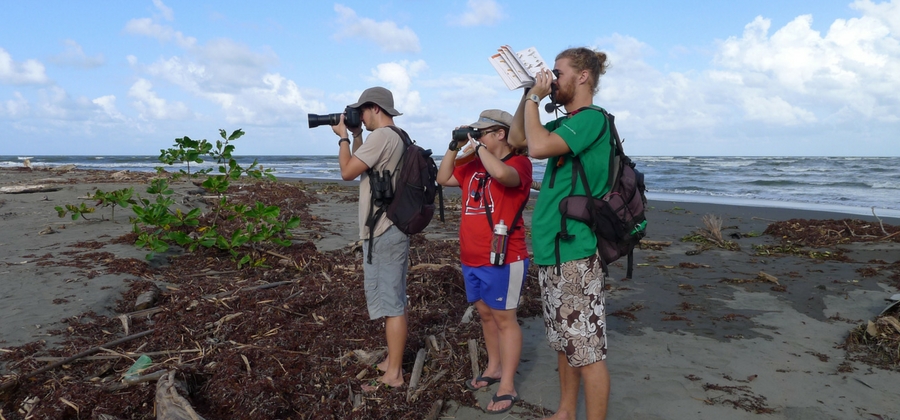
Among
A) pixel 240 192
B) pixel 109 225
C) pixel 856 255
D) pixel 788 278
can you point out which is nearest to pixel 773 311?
pixel 788 278

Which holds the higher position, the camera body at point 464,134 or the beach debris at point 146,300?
the camera body at point 464,134

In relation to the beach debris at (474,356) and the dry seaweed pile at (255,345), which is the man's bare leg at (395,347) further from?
the beach debris at (474,356)

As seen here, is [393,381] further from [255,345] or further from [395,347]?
[255,345]

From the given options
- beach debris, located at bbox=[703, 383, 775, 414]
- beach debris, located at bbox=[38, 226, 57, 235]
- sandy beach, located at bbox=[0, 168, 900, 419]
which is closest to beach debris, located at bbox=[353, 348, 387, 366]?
sandy beach, located at bbox=[0, 168, 900, 419]

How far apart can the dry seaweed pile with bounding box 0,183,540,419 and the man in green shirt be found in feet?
3.63

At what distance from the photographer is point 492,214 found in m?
3.46

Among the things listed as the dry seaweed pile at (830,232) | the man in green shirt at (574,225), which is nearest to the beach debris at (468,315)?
the man in green shirt at (574,225)

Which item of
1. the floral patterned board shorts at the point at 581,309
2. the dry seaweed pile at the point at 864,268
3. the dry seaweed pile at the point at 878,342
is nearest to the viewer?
the floral patterned board shorts at the point at 581,309

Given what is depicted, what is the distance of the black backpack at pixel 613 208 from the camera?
266 centimetres

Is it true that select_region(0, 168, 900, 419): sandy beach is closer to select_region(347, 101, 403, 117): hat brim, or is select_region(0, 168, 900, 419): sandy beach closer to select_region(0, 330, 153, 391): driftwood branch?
select_region(0, 330, 153, 391): driftwood branch

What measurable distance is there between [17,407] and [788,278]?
7742 millimetres

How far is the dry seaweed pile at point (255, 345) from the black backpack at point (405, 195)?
3.05 feet

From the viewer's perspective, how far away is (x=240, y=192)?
13.6 metres

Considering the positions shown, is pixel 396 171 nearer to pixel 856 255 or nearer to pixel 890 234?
pixel 856 255
